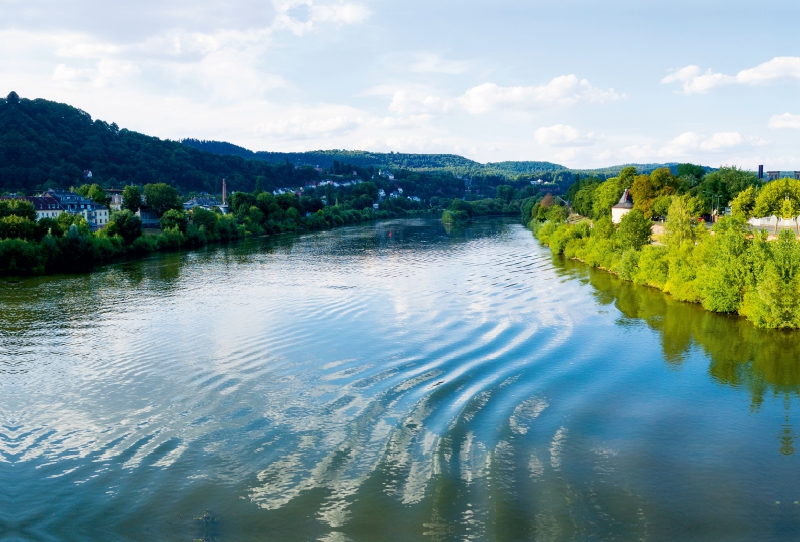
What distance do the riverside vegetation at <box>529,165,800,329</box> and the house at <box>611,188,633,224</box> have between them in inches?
31.5

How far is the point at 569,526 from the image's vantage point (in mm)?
11680

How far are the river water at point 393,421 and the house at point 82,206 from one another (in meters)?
45.4

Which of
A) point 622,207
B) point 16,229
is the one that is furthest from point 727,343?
point 16,229

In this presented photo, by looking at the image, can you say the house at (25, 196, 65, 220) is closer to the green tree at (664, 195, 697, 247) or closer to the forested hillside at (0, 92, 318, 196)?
the forested hillside at (0, 92, 318, 196)

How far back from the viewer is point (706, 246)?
30906mm

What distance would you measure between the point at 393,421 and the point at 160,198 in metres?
64.3

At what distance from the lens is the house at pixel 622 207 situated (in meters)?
55.0

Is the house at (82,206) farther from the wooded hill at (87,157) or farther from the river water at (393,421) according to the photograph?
the river water at (393,421)

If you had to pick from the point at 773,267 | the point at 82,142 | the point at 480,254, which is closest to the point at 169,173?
the point at 82,142

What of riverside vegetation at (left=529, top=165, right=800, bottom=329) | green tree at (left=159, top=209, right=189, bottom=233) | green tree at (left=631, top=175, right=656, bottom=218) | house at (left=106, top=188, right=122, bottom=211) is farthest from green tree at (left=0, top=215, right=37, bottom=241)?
green tree at (left=631, top=175, right=656, bottom=218)

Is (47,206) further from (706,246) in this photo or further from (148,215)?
(706,246)

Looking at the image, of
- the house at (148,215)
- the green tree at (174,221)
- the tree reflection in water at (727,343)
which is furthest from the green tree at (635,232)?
the house at (148,215)

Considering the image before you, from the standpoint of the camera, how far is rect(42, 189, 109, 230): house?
7269 centimetres

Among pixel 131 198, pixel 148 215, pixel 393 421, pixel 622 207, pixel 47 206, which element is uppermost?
pixel 131 198
